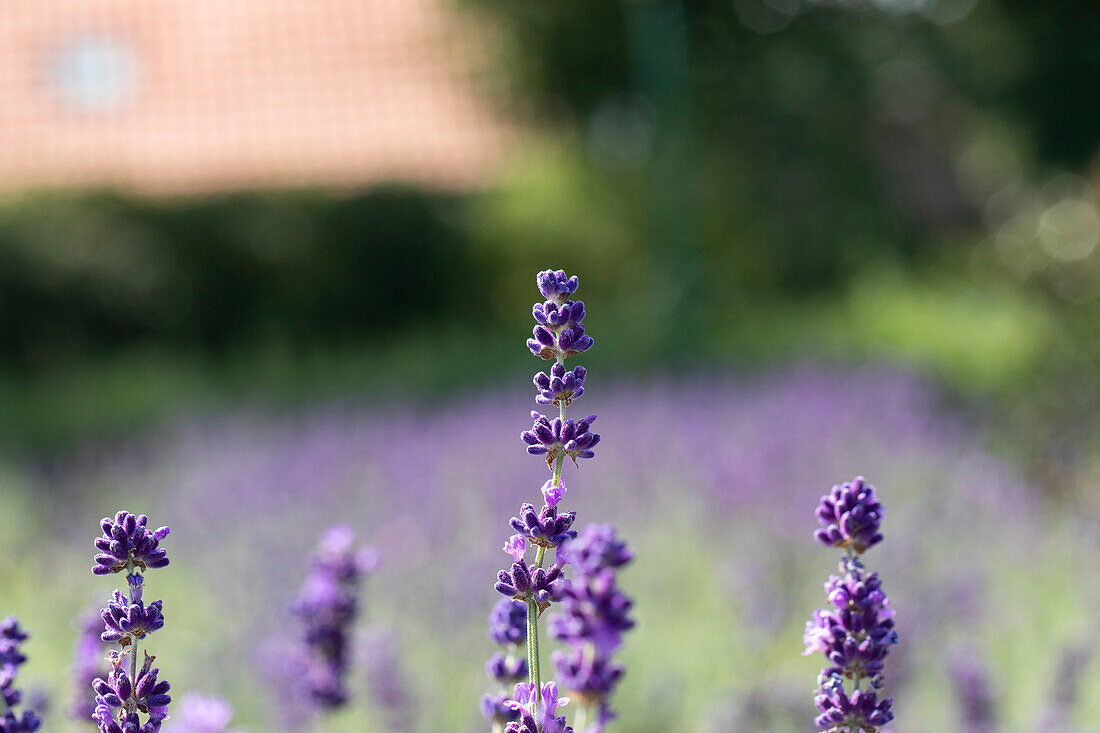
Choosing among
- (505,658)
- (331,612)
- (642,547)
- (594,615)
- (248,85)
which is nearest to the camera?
(594,615)

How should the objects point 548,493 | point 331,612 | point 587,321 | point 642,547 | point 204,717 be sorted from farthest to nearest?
point 587,321 < point 642,547 < point 331,612 < point 204,717 < point 548,493

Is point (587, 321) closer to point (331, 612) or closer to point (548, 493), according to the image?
point (331, 612)

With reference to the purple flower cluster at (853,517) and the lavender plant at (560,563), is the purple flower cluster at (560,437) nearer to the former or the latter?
the lavender plant at (560,563)

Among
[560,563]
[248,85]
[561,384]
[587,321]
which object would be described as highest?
[248,85]

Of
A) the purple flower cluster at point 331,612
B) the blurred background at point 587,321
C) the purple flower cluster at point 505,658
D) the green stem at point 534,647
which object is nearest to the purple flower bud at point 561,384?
the green stem at point 534,647

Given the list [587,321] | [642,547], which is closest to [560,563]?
[642,547]

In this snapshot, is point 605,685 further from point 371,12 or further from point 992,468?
point 371,12

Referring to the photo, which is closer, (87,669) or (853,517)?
(853,517)

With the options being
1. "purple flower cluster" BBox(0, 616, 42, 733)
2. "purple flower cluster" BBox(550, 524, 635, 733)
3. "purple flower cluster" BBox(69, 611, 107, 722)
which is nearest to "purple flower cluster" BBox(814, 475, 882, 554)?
"purple flower cluster" BBox(550, 524, 635, 733)
